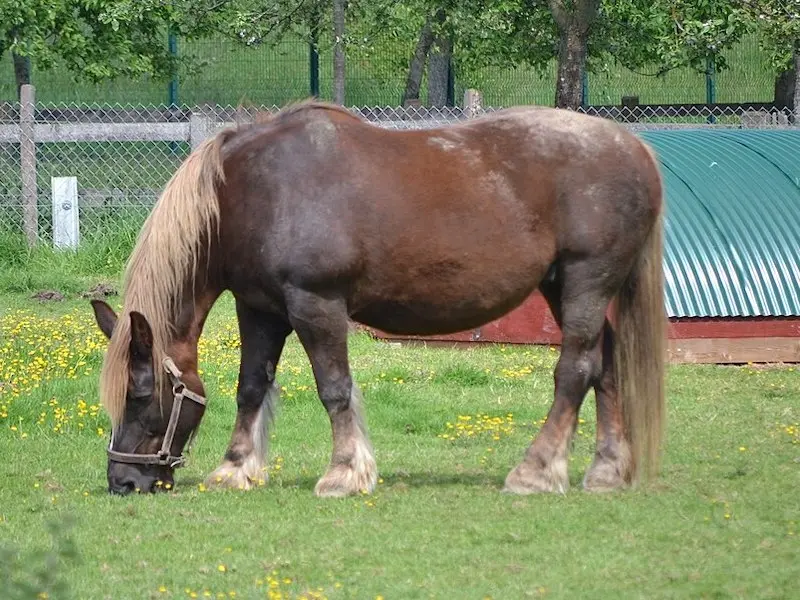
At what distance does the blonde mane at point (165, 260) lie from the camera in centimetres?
616

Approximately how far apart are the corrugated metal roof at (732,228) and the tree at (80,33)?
7.47 m

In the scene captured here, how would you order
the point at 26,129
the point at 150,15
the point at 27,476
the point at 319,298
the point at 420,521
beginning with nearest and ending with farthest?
the point at 420,521 < the point at 319,298 < the point at 27,476 < the point at 26,129 < the point at 150,15

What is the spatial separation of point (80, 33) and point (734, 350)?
1004 centimetres

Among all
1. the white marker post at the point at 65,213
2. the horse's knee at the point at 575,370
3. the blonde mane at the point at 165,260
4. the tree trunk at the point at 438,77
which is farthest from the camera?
the tree trunk at the point at 438,77

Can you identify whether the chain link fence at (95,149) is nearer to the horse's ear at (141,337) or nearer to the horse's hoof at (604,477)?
the horse's hoof at (604,477)

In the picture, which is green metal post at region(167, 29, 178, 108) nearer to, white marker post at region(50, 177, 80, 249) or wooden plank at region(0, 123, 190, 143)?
wooden plank at region(0, 123, 190, 143)

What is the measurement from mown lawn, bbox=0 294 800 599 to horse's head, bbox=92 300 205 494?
0.48ft

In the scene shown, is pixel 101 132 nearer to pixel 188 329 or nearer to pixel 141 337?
pixel 188 329

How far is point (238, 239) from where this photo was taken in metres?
6.28

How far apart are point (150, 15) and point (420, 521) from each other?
40.0 feet

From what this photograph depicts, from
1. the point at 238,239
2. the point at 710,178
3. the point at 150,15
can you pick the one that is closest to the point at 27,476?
the point at 238,239

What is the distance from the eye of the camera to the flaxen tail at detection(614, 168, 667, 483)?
6.62m

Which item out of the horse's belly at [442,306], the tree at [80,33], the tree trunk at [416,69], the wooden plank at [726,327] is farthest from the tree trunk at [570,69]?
the horse's belly at [442,306]

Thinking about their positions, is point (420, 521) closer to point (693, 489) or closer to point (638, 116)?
point (693, 489)
